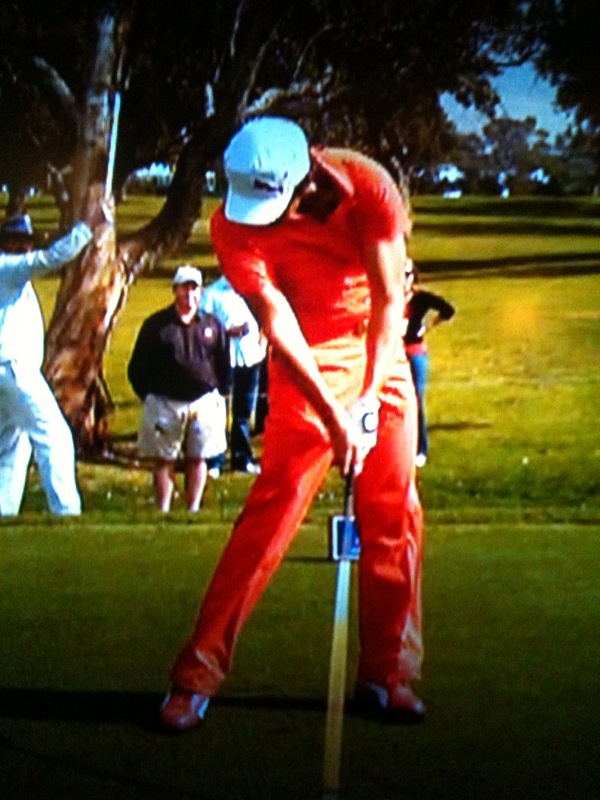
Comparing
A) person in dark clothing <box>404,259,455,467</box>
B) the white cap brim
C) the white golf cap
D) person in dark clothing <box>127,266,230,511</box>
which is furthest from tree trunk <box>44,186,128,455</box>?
the white cap brim

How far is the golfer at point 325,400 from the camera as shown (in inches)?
185

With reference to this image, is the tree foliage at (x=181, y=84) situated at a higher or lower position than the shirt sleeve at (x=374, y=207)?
higher

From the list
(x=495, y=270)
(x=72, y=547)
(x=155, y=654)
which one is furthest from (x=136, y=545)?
(x=495, y=270)

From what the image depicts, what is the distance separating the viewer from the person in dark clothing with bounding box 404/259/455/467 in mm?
6375

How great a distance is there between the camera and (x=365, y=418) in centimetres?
468

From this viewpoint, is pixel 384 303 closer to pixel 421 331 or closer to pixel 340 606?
Answer: pixel 340 606

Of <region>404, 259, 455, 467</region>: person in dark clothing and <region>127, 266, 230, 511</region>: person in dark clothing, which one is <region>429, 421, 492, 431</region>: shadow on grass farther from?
<region>127, 266, 230, 511</region>: person in dark clothing

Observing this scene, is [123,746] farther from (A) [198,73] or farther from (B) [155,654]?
(A) [198,73]

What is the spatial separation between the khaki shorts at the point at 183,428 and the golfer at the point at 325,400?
1.42 meters

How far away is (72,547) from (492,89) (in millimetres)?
2164

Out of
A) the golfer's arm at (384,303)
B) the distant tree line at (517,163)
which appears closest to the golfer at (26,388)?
the distant tree line at (517,163)

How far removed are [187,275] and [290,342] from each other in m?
1.57

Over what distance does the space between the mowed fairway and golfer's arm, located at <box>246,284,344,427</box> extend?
2.69ft

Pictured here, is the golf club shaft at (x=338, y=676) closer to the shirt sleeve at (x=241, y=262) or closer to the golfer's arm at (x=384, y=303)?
the golfer's arm at (x=384, y=303)
